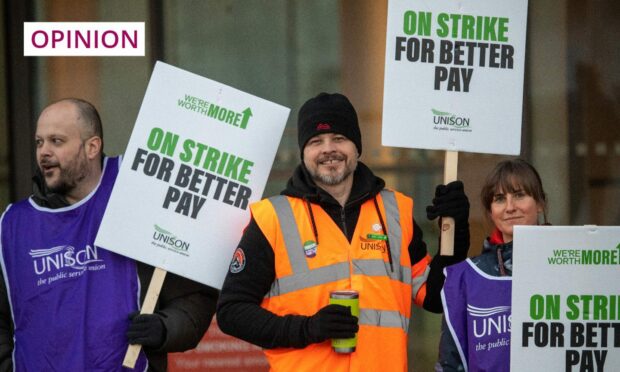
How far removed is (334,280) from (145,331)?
0.78 metres

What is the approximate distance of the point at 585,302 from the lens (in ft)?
13.4

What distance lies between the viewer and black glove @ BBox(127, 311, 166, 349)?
14.7ft

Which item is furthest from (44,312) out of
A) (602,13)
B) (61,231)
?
(602,13)

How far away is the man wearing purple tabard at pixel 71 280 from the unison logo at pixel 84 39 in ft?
9.07

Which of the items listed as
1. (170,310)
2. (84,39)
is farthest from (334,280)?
(84,39)

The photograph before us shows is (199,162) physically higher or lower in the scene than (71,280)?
higher

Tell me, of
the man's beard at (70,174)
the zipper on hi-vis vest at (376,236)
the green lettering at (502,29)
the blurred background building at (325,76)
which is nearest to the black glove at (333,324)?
the zipper on hi-vis vest at (376,236)

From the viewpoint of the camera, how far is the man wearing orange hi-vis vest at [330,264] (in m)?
4.30

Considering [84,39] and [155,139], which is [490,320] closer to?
[155,139]

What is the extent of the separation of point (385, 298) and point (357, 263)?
172 mm

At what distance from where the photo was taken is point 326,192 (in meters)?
4.49

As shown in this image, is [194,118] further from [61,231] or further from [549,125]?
[549,125]

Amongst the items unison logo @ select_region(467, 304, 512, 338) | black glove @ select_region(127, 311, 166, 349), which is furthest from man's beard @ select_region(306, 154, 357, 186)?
black glove @ select_region(127, 311, 166, 349)

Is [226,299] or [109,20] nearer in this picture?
[226,299]
